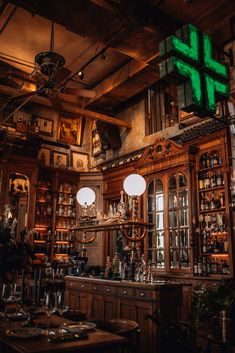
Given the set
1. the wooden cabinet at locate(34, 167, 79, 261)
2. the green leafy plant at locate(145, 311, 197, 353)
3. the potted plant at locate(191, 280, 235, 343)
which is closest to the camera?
the green leafy plant at locate(145, 311, 197, 353)

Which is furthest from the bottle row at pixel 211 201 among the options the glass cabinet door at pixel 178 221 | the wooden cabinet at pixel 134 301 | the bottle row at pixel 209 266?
the wooden cabinet at pixel 134 301

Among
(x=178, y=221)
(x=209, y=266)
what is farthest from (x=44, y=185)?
(x=209, y=266)

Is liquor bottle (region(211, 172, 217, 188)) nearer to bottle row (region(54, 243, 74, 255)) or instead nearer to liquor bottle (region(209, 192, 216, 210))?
liquor bottle (region(209, 192, 216, 210))

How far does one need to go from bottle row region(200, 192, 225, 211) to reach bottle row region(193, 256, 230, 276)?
902mm

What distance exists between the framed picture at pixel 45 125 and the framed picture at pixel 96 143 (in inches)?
49.2

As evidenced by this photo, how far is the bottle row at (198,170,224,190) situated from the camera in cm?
605

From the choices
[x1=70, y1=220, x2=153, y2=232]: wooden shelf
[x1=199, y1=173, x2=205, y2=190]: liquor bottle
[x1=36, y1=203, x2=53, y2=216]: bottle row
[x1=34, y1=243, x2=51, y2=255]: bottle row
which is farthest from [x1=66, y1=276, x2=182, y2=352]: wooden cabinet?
[x1=36, y1=203, x2=53, y2=216]: bottle row

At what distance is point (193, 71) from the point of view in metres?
3.19

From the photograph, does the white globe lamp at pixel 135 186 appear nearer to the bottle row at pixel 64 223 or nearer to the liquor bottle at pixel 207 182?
the liquor bottle at pixel 207 182

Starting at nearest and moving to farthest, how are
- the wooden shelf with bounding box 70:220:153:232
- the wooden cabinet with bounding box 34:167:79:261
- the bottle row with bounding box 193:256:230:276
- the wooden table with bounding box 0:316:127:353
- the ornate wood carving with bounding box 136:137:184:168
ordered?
the wooden table with bounding box 0:316:127:353, the wooden shelf with bounding box 70:220:153:232, the bottle row with bounding box 193:256:230:276, the ornate wood carving with bounding box 136:137:184:168, the wooden cabinet with bounding box 34:167:79:261

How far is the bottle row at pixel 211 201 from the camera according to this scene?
6.00 m

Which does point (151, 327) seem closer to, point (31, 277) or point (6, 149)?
point (31, 277)

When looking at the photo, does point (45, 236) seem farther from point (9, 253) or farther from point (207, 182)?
point (9, 253)

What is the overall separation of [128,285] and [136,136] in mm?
4781
